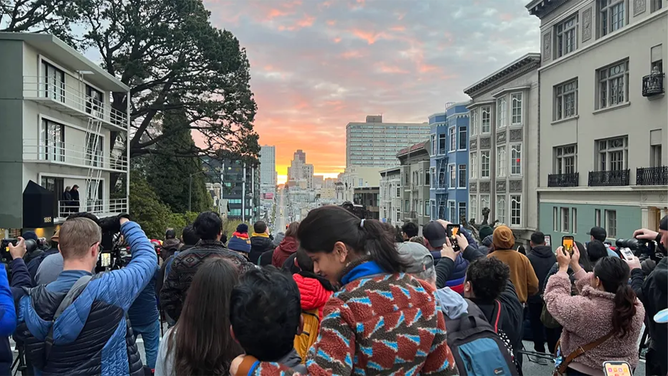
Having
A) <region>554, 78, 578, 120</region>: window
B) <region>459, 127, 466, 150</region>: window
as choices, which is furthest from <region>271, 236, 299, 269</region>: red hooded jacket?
<region>459, 127, 466, 150</region>: window

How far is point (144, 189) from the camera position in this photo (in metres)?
33.5

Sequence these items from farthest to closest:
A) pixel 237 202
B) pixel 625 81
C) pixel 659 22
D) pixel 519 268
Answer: pixel 237 202
pixel 625 81
pixel 659 22
pixel 519 268

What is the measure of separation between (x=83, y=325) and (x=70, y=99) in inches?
1049

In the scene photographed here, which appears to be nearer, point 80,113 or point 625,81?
point 625,81

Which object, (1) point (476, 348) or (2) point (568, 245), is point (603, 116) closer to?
(2) point (568, 245)

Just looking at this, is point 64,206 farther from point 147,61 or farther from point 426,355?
point 426,355

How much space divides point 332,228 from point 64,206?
2693 cm

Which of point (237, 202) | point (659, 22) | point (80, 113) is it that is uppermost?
point (659, 22)

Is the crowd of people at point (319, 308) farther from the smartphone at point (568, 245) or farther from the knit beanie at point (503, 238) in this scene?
the knit beanie at point (503, 238)

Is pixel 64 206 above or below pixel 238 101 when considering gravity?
below

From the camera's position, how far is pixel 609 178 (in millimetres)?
23594

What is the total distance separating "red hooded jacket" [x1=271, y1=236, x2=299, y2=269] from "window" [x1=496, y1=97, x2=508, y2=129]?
30.5 m

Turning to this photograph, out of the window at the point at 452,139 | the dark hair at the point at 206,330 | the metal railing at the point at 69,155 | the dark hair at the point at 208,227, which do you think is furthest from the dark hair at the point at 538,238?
the window at the point at 452,139

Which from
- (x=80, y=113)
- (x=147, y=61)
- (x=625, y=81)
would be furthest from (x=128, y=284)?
(x=147, y=61)
